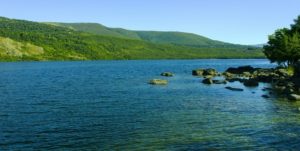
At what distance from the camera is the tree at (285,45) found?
420 ft

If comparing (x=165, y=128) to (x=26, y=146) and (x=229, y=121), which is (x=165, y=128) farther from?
(x=26, y=146)

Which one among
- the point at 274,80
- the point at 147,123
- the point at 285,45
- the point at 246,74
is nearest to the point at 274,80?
the point at 274,80

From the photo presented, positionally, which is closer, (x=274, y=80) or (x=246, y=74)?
(x=274, y=80)

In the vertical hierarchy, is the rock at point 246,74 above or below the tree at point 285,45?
below

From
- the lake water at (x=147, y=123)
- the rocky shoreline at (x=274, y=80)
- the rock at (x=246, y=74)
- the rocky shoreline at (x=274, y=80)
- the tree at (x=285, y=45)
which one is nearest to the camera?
the lake water at (x=147, y=123)

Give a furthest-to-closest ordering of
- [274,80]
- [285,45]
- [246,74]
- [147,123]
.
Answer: [246,74]
[285,45]
[274,80]
[147,123]

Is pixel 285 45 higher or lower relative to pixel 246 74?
higher

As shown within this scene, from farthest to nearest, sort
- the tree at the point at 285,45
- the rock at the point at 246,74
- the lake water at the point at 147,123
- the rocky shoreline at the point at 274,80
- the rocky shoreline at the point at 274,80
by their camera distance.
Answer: the rock at the point at 246,74, the tree at the point at 285,45, the rocky shoreline at the point at 274,80, the rocky shoreline at the point at 274,80, the lake water at the point at 147,123

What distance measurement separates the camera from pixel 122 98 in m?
78.8

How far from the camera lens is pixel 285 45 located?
129 meters

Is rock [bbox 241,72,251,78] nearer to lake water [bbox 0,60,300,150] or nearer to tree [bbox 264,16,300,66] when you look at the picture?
tree [bbox 264,16,300,66]

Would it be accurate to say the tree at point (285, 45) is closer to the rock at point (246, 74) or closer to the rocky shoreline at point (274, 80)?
the rocky shoreline at point (274, 80)

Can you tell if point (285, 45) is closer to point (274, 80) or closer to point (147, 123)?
point (274, 80)

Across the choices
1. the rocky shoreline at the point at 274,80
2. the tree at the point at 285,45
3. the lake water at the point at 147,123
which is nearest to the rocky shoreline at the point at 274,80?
the rocky shoreline at the point at 274,80
